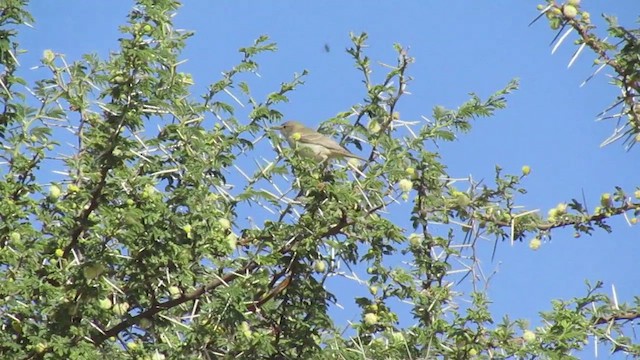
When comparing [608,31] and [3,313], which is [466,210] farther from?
[3,313]

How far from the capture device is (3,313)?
6504 mm

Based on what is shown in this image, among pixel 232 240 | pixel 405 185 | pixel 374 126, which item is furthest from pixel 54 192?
pixel 405 185

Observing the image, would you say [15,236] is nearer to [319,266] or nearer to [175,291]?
[175,291]

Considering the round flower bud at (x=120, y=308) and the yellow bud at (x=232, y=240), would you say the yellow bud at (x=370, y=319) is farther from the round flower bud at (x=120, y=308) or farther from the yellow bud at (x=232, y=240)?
the round flower bud at (x=120, y=308)

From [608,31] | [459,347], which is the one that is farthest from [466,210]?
[608,31]

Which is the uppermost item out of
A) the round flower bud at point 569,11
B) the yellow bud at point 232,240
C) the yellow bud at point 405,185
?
the round flower bud at point 569,11

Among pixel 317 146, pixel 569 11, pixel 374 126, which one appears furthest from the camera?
pixel 317 146

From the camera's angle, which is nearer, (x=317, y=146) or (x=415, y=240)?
(x=415, y=240)

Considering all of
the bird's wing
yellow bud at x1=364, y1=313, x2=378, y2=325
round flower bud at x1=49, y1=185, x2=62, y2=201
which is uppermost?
the bird's wing

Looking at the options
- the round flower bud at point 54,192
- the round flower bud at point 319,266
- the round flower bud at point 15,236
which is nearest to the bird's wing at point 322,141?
the round flower bud at point 319,266

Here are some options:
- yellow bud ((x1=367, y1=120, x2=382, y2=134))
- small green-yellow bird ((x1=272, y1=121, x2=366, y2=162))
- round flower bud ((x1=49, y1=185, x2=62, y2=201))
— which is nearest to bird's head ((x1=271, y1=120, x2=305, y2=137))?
small green-yellow bird ((x1=272, y1=121, x2=366, y2=162))

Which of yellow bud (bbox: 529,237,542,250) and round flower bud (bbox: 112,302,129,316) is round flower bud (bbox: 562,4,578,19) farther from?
round flower bud (bbox: 112,302,129,316)

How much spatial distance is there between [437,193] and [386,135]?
371 mm

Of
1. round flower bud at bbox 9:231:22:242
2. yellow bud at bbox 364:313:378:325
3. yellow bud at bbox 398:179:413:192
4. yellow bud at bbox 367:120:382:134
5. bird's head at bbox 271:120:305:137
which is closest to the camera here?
yellow bud at bbox 398:179:413:192
